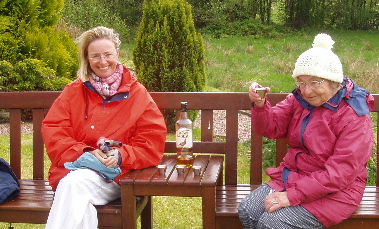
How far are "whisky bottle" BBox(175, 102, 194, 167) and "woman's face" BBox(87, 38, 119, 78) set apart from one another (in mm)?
548

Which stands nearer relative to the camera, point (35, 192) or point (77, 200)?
point (77, 200)

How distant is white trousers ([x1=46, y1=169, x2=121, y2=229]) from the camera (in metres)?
3.13

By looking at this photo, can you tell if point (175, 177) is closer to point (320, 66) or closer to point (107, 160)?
point (107, 160)

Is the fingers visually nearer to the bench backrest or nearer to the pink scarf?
the bench backrest

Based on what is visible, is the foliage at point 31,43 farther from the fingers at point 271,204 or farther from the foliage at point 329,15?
the foliage at point 329,15

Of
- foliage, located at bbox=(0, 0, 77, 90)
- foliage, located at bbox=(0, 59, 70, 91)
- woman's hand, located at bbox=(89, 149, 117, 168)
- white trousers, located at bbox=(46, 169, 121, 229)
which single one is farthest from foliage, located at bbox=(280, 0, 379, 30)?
white trousers, located at bbox=(46, 169, 121, 229)

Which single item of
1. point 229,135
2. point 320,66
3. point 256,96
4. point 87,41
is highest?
point 87,41

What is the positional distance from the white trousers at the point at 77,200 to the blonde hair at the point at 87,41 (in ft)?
2.40

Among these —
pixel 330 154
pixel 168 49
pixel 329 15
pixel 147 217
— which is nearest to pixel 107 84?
pixel 147 217

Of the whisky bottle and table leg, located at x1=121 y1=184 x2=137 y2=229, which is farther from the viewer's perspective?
the whisky bottle

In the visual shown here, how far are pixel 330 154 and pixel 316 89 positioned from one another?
1.26 feet

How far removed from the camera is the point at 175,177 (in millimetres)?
3320

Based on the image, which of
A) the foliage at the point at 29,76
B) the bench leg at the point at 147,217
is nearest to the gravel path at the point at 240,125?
the foliage at the point at 29,76

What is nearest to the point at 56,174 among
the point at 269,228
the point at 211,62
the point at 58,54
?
the point at 269,228
